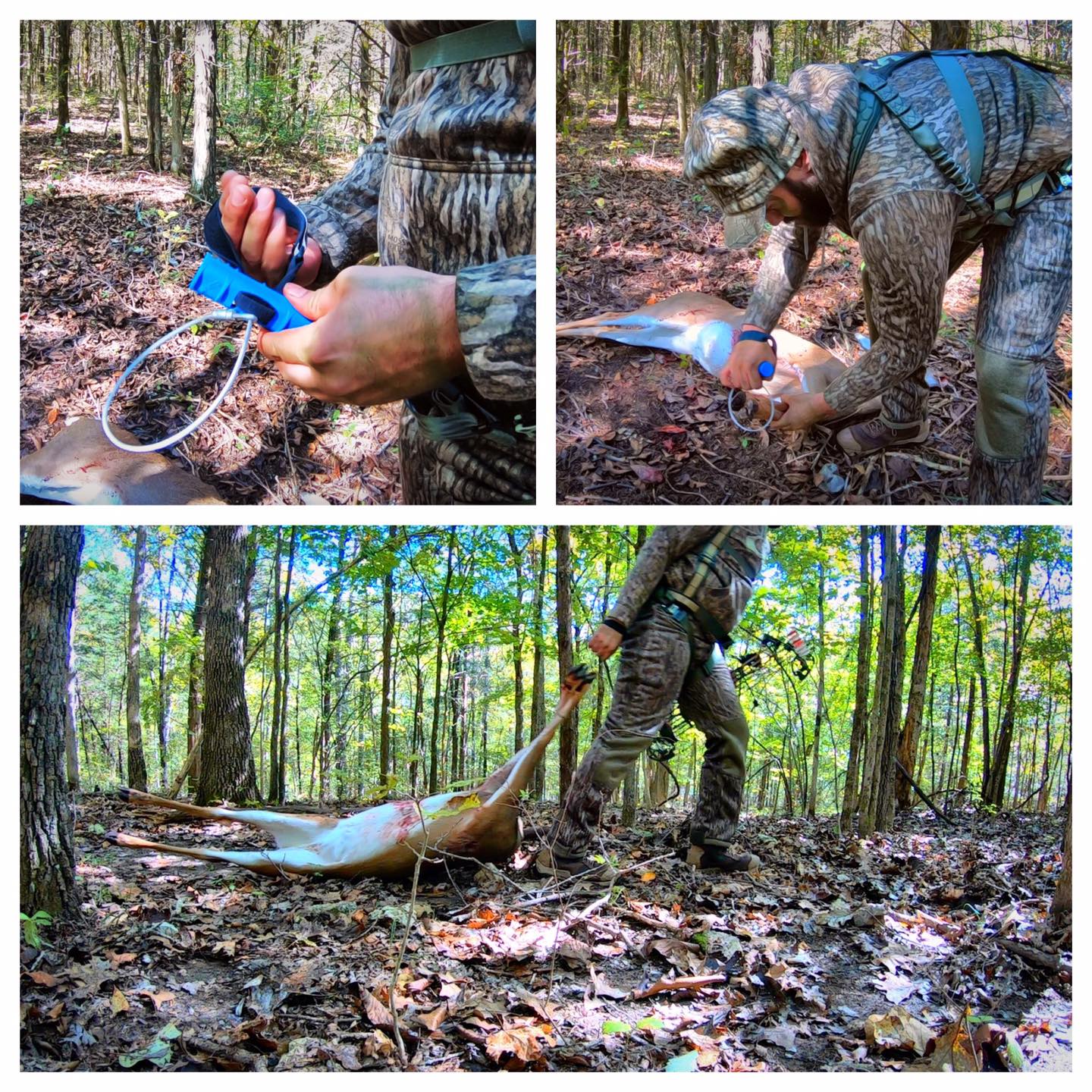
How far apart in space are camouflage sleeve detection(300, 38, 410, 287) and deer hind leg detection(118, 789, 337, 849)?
6.29 ft

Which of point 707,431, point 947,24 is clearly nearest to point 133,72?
point 707,431

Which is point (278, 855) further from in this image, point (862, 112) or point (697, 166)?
point (862, 112)

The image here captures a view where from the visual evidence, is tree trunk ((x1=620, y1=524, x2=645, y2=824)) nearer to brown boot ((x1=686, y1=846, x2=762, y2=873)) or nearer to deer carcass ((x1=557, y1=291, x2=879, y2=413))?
brown boot ((x1=686, y1=846, x2=762, y2=873))

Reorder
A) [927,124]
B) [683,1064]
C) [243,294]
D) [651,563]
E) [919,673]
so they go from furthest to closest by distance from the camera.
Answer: [919,673] < [651,563] < [683,1064] < [927,124] < [243,294]

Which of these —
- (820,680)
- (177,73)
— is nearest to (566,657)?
(820,680)

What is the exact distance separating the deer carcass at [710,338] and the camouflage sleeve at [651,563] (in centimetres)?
52

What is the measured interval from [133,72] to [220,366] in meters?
0.91

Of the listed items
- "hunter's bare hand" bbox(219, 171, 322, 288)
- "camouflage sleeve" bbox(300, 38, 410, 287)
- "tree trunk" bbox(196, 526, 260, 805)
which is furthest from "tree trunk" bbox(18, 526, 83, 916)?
"camouflage sleeve" bbox(300, 38, 410, 287)

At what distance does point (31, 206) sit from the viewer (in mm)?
2809

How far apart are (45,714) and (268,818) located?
2.91 ft

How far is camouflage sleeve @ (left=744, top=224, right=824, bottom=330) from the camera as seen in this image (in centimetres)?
303

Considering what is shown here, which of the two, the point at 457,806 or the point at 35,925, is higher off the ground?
the point at 457,806

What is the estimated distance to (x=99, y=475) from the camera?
277 cm

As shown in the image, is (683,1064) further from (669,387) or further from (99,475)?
(99,475)
